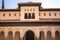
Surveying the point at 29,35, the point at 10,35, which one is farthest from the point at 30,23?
the point at 10,35

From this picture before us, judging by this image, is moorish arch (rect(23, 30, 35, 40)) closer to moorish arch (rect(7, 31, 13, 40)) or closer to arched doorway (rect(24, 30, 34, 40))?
arched doorway (rect(24, 30, 34, 40))

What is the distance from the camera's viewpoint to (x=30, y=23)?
3641cm

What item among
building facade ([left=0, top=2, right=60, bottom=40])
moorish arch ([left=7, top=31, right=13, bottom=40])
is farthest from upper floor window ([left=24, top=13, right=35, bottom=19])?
moorish arch ([left=7, top=31, right=13, bottom=40])

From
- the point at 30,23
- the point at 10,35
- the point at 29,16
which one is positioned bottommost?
the point at 10,35

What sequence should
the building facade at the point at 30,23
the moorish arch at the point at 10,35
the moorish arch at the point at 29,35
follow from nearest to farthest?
the building facade at the point at 30,23
the moorish arch at the point at 29,35
the moorish arch at the point at 10,35

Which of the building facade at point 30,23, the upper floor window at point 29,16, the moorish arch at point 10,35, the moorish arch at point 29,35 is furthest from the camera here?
the upper floor window at point 29,16

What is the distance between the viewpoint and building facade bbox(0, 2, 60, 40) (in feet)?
119

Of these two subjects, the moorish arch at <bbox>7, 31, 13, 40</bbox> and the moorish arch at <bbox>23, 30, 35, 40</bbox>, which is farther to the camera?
the moorish arch at <bbox>7, 31, 13, 40</bbox>

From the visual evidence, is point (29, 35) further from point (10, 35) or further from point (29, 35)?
point (10, 35)

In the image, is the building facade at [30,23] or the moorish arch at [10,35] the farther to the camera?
the moorish arch at [10,35]

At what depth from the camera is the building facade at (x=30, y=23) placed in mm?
36156

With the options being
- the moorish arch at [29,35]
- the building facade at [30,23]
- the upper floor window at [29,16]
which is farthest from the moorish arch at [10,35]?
the upper floor window at [29,16]

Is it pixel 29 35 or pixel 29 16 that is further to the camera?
pixel 29 16

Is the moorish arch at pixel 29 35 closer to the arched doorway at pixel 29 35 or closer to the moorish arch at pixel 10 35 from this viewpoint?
the arched doorway at pixel 29 35
